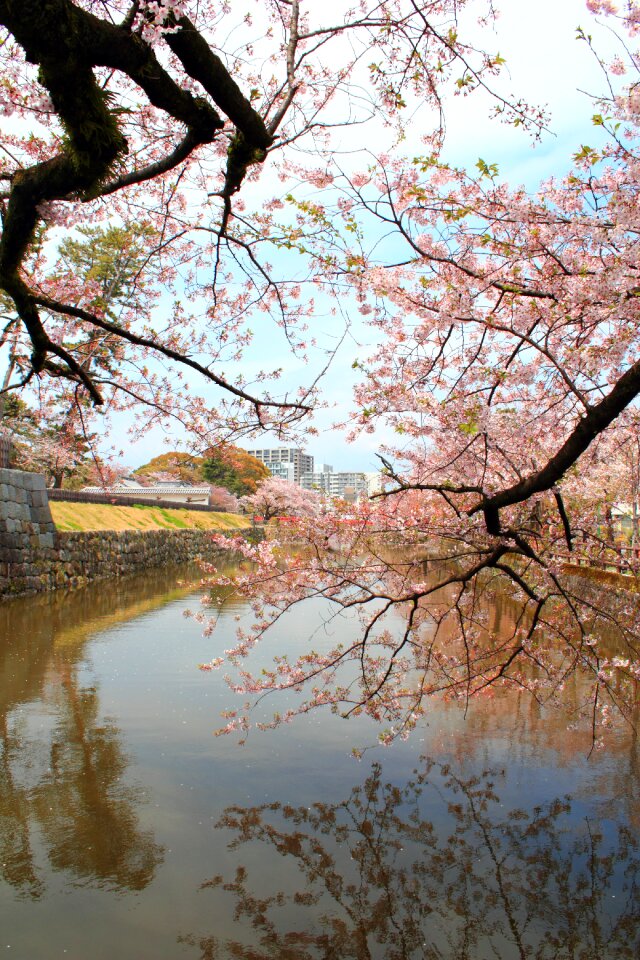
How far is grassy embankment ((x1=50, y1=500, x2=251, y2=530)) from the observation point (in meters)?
18.2

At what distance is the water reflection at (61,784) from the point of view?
3.78 meters

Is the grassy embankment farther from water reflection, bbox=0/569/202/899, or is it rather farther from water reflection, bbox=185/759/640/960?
water reflection, bbox=185/759/640/960

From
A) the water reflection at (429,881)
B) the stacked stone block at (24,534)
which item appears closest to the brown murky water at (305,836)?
the water reflection at (429,881)

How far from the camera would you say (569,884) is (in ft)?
12.5

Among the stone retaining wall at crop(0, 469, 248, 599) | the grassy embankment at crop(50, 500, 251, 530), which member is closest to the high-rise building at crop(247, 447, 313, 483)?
the grassy embankment at crop(50, 500, 251, 530)

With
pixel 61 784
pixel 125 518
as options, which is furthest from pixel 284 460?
pixel 61 784

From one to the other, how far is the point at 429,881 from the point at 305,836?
882 millimetres

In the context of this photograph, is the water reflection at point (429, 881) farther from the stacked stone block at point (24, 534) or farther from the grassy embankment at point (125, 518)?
the grassy embankment at point (125, 518)

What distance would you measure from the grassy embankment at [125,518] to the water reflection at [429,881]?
14.0 metres

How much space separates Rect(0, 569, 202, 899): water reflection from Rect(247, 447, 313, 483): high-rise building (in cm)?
3209

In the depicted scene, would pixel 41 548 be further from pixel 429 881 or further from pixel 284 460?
pixel 284 460

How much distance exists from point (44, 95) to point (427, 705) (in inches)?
250

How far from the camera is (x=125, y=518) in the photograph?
22.6m

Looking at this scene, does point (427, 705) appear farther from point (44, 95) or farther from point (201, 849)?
point (44, 95)
